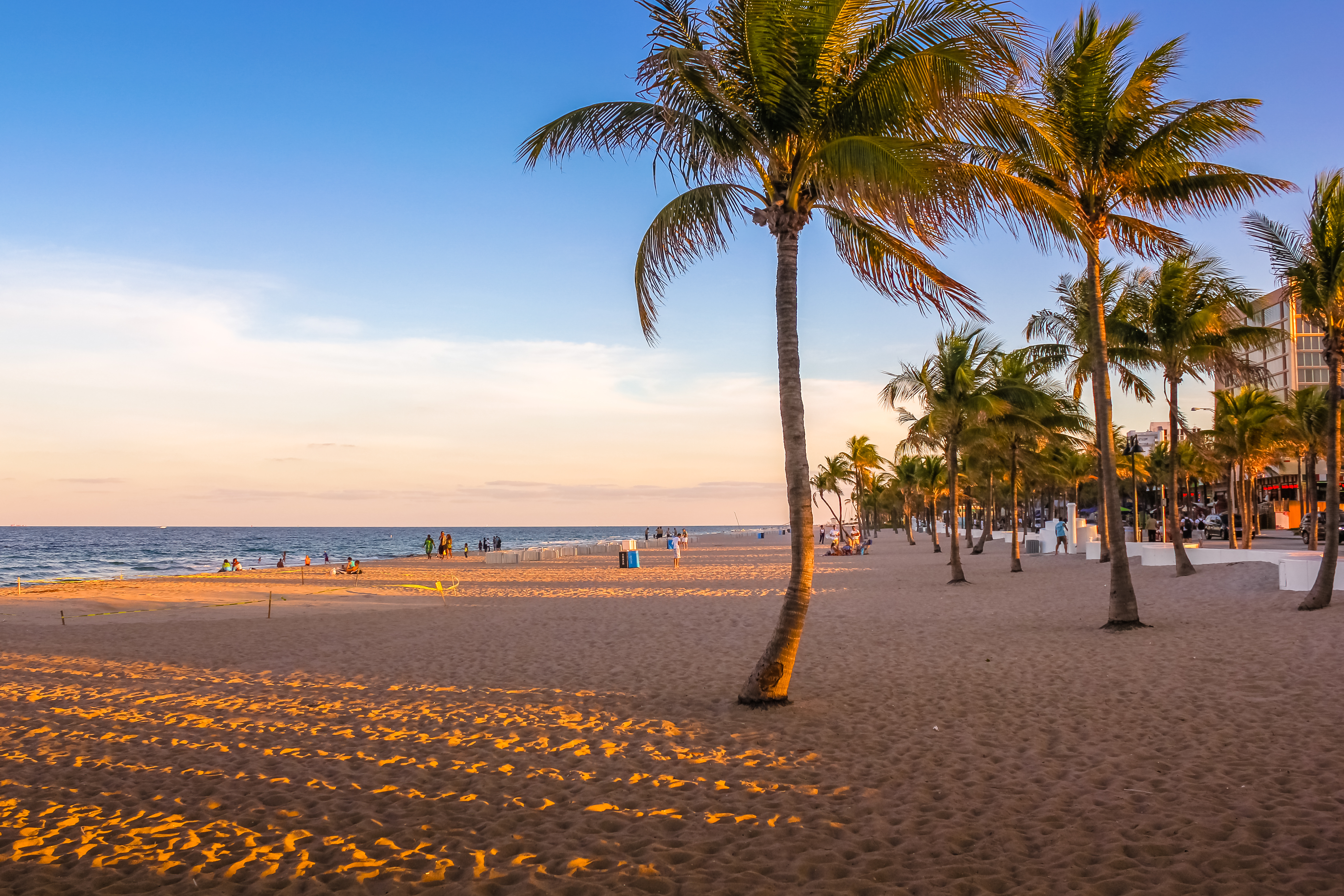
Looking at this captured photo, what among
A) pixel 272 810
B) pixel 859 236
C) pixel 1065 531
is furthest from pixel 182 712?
pixel 1065 531

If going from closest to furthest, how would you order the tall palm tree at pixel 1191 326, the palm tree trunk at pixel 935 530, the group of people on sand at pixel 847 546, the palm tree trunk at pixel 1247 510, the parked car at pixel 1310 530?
the tall palm tree at pixel 1191 326 → the palm tree trunk at pixel 1247 510 → the parked car at pixel 1310 530 → the palm tree trunk at pixel 935 530 → the group of people on sand at pixel 847 546

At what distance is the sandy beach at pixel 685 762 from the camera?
459 centimetres

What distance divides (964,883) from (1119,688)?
5574mm

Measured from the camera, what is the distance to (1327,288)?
41.5 feet

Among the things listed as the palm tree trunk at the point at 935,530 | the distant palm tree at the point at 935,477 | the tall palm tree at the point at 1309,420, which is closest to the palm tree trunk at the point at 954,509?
the tall palm tree at the point at 1309,420

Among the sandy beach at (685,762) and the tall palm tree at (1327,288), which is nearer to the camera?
the sandy beach at (685,762)

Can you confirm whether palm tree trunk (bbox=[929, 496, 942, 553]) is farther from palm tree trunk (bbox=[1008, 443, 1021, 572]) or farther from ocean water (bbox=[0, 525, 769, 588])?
ocean water (bbox=[0, 525, 769, 588])

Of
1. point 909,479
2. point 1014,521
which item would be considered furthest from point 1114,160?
point 909,479

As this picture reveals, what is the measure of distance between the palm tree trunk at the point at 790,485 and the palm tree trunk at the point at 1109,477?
6.93 metres

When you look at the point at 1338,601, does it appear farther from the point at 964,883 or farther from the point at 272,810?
the point at 272,810

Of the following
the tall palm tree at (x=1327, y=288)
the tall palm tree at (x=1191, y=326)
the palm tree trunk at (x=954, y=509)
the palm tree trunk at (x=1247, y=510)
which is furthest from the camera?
the palm tree trunk at (x=1247, y=510)

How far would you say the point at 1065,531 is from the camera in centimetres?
3145

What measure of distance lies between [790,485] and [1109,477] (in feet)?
25.0

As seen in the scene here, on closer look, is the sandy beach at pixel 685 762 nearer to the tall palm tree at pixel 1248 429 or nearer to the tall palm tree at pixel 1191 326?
the tall palm tree at pixel 1191 326
